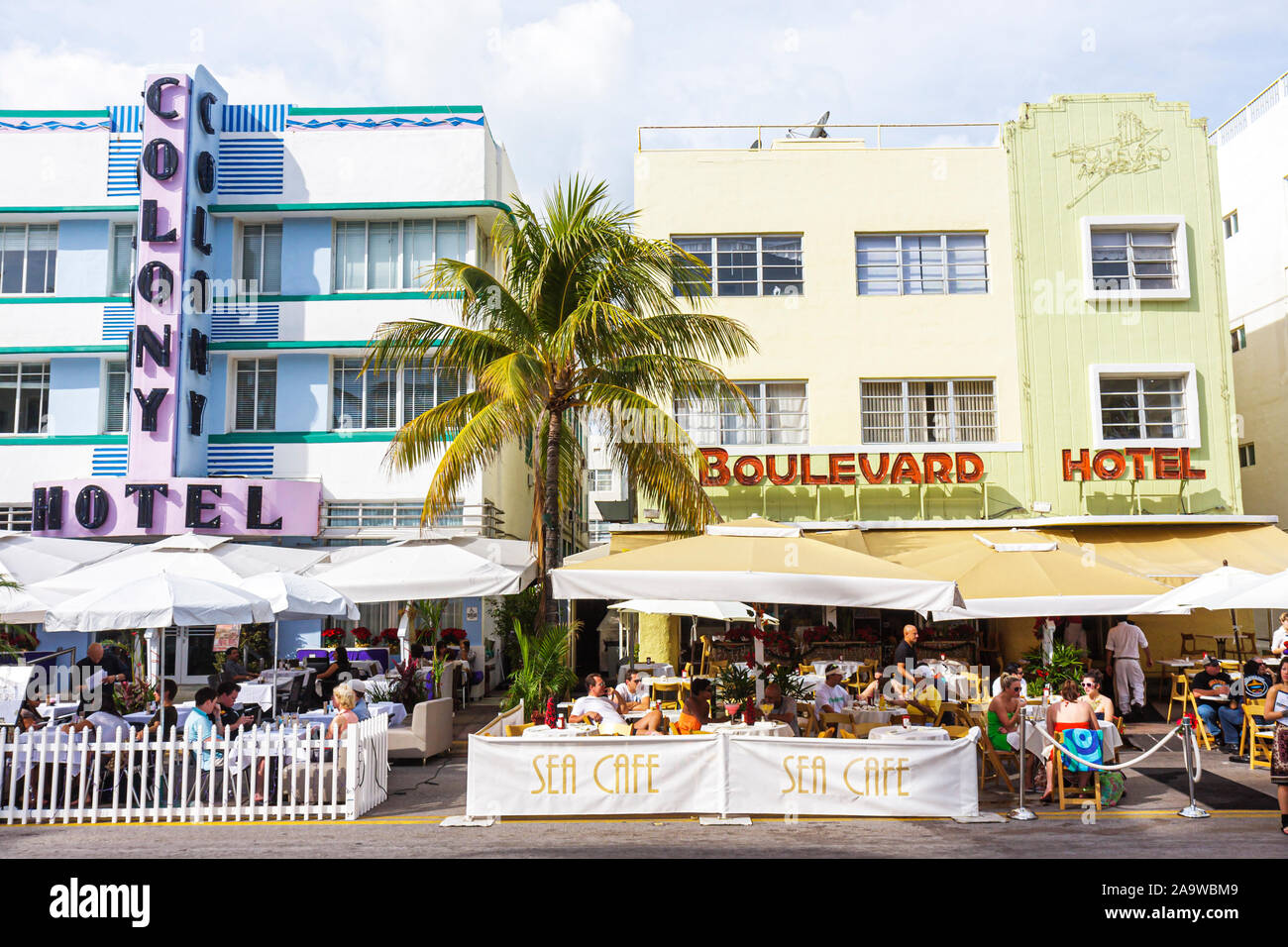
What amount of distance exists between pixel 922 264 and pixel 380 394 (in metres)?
12.0

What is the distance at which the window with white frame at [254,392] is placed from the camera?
2256 centimetres

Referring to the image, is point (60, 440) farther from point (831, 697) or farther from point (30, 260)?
point (831, 697)

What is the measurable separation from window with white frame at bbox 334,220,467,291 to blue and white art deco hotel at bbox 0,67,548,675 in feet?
0.12

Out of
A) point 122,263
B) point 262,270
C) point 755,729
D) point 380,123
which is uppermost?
point 380,123

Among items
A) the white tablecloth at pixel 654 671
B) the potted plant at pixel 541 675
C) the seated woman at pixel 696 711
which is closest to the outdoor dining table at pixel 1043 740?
the seated woman at pixel 696 711

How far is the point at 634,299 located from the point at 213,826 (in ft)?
31.3

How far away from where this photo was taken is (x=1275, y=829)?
9.41 m

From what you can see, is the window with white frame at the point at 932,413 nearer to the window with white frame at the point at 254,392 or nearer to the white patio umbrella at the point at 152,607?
the window with white frame at the point at 254,392

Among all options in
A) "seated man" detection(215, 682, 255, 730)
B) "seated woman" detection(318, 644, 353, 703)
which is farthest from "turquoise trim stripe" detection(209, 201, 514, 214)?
"seated man" detection(215, 682, 255, 730)

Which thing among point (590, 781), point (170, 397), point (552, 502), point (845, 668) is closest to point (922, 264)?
point (845, 668)

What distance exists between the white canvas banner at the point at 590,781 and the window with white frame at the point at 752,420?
38.8 feet

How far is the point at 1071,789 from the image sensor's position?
1070 cm

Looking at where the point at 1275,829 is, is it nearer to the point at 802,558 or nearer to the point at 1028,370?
the point at 802,558

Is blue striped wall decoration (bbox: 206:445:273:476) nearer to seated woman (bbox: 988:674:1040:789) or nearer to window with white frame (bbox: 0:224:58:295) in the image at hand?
window with white frame (bbox: 0:224:58:295)
